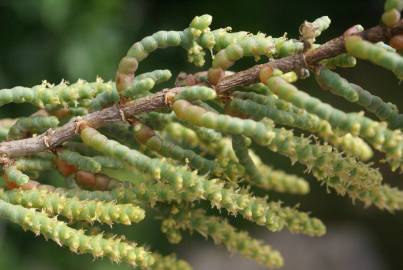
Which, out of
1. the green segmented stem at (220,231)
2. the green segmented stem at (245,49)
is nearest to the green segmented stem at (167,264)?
the green segmented stem at (220,231)

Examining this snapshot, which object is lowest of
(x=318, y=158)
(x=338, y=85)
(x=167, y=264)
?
(x=167, y=264)

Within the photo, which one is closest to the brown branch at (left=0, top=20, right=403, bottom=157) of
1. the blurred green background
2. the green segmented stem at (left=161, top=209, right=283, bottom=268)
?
the green segmented stem at (left=161, top=209, right=283, bottom=268)

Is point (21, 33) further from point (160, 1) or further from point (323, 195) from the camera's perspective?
point (323, 195)

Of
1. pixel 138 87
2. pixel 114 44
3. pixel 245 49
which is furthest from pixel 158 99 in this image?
pixel 114 44

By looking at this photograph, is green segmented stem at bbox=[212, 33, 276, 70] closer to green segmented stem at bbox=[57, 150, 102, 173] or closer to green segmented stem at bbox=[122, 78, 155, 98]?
green segmented stem at bbox=[122, 78, 155, 98]

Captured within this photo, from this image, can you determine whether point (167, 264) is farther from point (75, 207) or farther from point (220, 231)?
point (75, 207)

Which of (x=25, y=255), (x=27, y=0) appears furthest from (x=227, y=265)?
(x=27, y=0)
